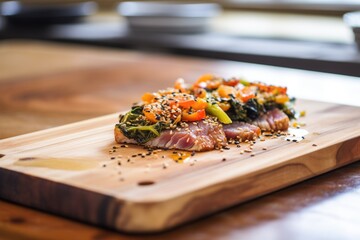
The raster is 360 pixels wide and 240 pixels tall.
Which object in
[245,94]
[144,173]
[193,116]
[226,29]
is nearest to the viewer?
[144,173]

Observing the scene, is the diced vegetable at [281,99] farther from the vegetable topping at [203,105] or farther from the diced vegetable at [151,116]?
the diced vegetable at [151,116]

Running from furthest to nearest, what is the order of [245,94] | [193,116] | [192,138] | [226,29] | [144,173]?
[226,29] → [245,94] → [193,116] → [192,138] → [144,173]

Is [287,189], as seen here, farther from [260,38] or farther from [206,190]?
[260,38]

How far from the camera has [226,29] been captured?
5652mm

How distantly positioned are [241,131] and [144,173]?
0.44 m

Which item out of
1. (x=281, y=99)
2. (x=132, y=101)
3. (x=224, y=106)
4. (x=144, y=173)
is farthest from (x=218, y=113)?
(x=132, y=101)

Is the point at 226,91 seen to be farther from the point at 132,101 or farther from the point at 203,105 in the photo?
the point at 132,101

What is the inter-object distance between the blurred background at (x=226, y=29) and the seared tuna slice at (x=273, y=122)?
5.34ft

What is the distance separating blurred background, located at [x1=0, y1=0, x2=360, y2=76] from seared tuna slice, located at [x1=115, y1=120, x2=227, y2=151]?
1.91m

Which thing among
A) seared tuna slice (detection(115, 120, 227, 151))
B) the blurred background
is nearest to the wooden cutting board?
seared tuna slice (detection(115, 120, 227, 151))

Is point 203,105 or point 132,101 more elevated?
point 203,105

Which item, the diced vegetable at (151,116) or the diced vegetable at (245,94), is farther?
the diced vegetable at (245,94)

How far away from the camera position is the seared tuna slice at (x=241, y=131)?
2.06 metres

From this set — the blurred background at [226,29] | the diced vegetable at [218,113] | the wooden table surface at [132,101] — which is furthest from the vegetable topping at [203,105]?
the blurred background at [226,29]
